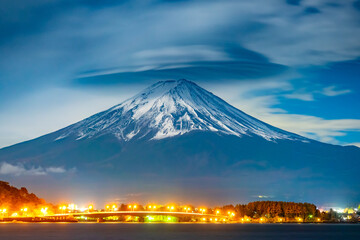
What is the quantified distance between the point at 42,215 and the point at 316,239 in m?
93.1

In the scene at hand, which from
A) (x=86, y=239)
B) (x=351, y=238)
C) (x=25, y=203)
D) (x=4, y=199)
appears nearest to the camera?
(x=86, y=239)

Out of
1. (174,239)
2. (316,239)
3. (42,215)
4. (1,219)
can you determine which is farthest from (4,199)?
(316,239)

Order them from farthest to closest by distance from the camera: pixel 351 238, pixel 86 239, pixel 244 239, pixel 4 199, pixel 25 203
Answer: pixel 25 203, pixel 4 199, pixel 351 238, pixel 244 239, pixel 86 239

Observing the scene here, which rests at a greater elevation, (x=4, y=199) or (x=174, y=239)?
(x=4, y=199)

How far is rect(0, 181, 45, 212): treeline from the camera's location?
17375cm

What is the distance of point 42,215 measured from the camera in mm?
198250

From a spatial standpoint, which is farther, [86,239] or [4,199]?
[4,199]

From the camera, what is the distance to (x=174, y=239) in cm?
12625

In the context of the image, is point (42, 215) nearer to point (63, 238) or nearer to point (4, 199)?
point (4, 199)

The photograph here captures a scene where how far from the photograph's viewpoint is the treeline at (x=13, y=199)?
570 ft

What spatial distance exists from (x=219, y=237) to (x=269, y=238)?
10.3 m

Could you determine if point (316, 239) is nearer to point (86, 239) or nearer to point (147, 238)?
point (147, 238)

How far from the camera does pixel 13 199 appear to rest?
178 metres

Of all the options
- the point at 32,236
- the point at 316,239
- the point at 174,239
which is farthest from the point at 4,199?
the point at 316,239
